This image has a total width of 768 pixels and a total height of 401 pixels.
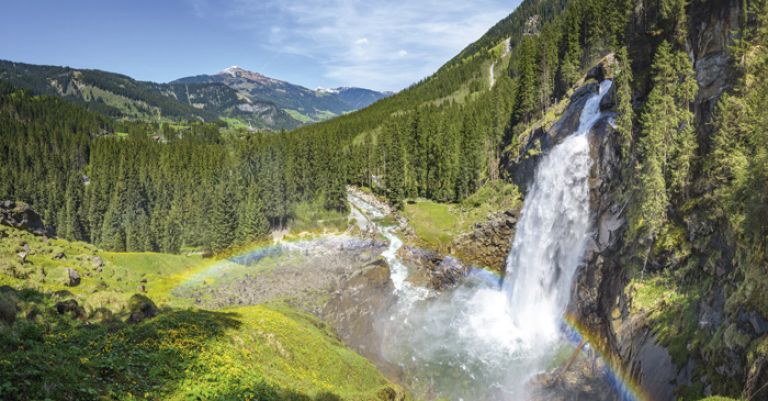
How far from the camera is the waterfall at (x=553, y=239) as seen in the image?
3788 cm

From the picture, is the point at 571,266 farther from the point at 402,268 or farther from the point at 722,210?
the point at 402,268

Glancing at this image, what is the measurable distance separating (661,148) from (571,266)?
49.1 ft

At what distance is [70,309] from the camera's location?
19.2 meters

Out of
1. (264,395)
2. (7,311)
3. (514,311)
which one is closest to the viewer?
(7,311)

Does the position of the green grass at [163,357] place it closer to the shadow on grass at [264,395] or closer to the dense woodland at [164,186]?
the shadow on grass at [264,395]

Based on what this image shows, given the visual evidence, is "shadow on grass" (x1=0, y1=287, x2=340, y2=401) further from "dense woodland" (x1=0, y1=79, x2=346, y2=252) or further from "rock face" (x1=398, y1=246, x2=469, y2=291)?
"dense woodland" (x1=0, y1=79, x2=346, y2=252)

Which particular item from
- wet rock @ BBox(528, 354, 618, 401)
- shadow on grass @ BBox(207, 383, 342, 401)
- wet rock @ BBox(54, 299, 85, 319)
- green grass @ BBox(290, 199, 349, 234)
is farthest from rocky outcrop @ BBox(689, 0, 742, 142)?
green grass @ BBox(290, 199, 349, 234)

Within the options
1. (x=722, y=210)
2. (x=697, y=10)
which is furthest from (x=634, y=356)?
(x=697, y=10)

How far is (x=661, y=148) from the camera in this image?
85.6ft

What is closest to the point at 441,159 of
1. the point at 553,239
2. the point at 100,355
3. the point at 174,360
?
the point at 553,239

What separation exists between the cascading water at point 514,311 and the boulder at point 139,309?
21.4 meters

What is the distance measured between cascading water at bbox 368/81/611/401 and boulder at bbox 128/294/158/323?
21.4 metres

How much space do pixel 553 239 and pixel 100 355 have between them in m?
40.2

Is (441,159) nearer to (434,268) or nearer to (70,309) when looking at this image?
(434,268)
